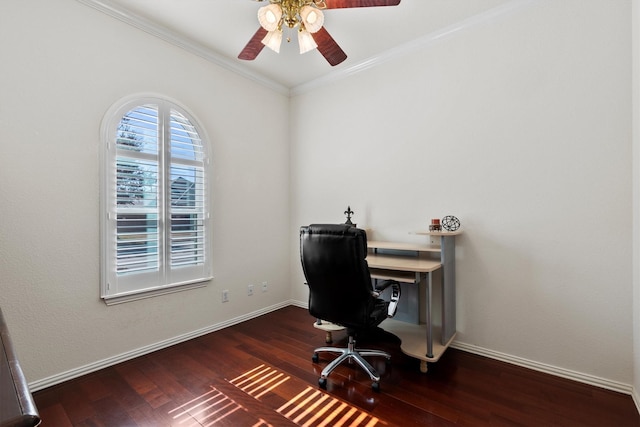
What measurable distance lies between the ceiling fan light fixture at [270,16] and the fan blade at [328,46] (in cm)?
32

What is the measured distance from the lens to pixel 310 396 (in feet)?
6.51

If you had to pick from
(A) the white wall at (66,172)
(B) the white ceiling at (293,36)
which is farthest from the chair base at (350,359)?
(B) the white ceiling at (293,36)

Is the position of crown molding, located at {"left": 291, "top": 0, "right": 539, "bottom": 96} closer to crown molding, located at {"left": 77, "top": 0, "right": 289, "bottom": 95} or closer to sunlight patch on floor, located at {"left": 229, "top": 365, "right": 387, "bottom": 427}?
crown molding, located at {"left": 77, "top": 0, "right": 289, "bottom": 95}

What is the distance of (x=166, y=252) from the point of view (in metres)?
2.72

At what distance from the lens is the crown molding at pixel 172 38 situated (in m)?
2.37

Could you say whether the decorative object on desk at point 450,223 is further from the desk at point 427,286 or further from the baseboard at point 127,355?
the baseboard at point 127,355

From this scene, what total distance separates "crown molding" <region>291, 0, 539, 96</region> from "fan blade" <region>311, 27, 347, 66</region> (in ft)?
3.20

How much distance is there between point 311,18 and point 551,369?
309cm

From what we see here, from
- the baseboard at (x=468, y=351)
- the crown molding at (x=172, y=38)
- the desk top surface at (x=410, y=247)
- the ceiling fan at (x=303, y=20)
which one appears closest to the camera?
the ceiling fan at (x=303, y=20)

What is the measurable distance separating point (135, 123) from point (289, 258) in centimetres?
234

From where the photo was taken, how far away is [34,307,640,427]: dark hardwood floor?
176 cm

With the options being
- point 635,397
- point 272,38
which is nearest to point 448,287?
point 635,397

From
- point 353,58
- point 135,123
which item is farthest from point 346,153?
point 135,123

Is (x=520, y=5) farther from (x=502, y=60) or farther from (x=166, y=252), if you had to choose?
(x=166, y=252)
